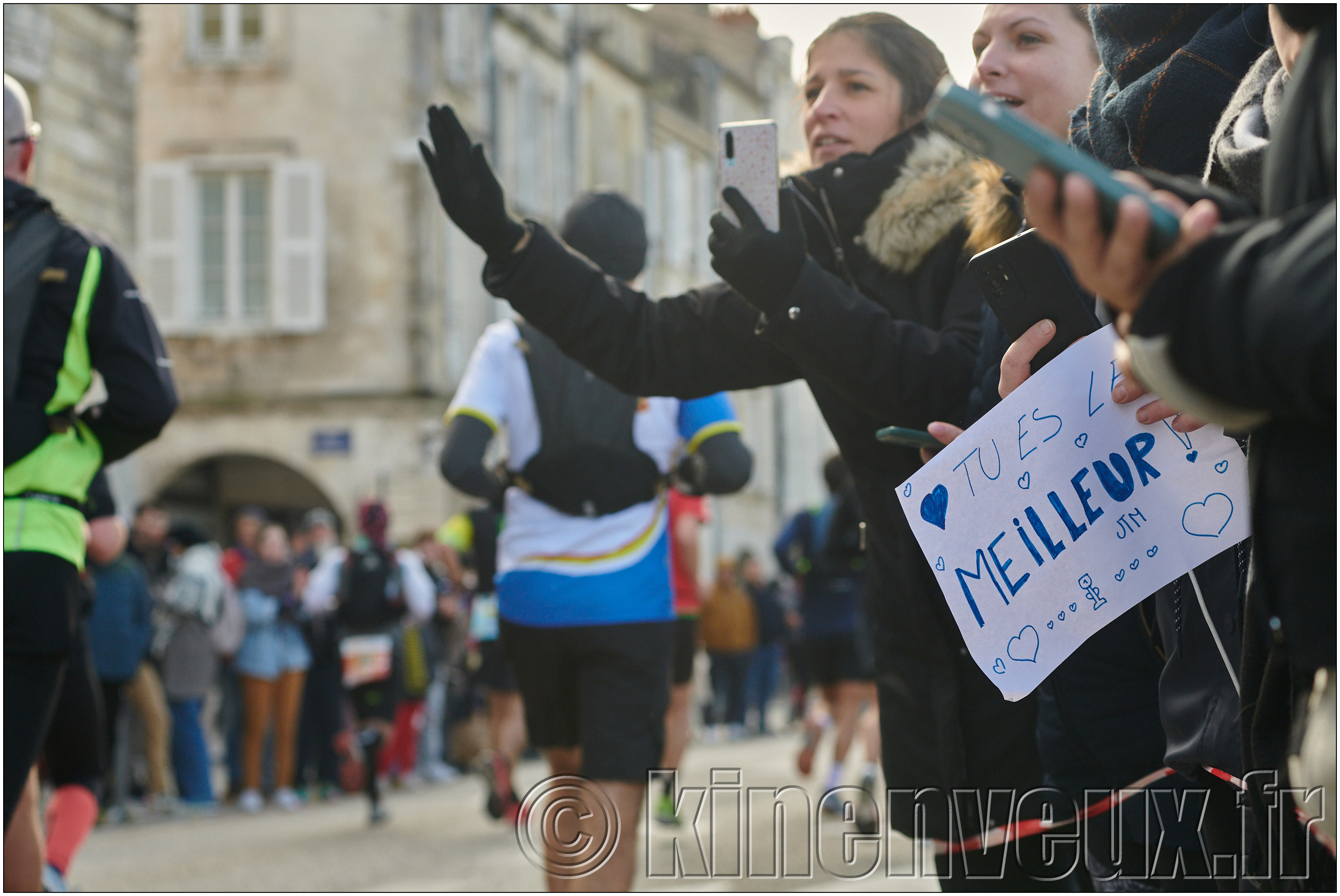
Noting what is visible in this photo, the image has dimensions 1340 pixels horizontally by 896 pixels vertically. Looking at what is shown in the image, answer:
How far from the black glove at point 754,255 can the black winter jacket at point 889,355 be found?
0.21 meters

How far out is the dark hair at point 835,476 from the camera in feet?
33.7

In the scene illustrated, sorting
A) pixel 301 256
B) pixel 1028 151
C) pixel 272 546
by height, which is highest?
pixel 301 256

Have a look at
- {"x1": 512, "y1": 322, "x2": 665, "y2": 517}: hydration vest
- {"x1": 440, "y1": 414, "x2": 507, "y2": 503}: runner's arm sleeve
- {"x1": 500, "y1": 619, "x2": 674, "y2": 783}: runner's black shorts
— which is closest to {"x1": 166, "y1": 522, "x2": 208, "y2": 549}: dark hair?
{"x1": 440, "y1": 414, "x2": 507, "y2": 503}: runner's arm sleeve

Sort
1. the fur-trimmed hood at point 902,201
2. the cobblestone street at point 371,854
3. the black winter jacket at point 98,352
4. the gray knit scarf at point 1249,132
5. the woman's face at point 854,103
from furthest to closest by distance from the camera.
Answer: the cobblestone street at point 371,854 < the black winter jacket at point 98,352 < the woman's face at point 854,103 < the fur-trimmed hood at point 902,201 < the gray knit scarf at point 1249,132

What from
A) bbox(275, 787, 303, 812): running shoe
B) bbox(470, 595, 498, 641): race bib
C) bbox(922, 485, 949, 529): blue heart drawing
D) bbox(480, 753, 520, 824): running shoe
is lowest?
bbox(275, 787, 303, 812): running shoe

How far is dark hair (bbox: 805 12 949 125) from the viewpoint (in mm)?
3771

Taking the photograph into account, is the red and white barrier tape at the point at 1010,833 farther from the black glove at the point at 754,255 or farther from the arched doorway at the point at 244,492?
the arched doorway at the point at 244,492

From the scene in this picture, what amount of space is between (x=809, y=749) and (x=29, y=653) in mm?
7758

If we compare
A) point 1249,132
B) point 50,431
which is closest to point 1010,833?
point 1249,132

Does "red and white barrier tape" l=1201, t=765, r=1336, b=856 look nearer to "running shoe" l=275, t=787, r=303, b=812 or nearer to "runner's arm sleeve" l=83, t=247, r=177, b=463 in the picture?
"runner's arm sleeve" l=83, t=247, r=177, b=463

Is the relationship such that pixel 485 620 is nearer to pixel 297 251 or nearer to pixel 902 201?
pixel 902 201

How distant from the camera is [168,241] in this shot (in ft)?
79.7

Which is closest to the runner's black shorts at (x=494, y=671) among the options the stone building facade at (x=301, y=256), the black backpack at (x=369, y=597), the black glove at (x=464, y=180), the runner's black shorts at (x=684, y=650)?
the runner's black shorts at (x=684, y=650)

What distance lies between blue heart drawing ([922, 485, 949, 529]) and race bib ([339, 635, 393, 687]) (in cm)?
859
